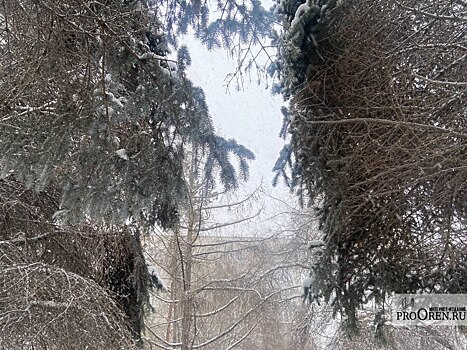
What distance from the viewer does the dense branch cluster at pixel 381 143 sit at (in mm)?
2215

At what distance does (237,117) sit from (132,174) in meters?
2.98

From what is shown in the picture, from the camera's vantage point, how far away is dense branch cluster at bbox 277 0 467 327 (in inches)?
87.2

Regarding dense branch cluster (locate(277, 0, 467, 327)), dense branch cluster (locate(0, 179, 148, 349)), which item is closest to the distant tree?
dense branch cluster (locate(0, 179, 148, 349))

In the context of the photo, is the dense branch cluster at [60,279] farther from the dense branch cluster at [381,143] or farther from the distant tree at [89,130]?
the dense branch cluster at [381,143]

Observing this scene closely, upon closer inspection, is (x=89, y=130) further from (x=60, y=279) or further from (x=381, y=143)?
(x=381, y=143)

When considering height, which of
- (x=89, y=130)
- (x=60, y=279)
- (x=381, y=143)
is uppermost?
(x=381, y=143)

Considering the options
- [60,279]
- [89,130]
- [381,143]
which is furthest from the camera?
[381,143]

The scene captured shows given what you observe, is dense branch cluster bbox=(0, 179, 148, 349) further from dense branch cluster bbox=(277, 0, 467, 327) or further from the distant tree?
dense branch cluster bbox=(277, 0, 467, 327)

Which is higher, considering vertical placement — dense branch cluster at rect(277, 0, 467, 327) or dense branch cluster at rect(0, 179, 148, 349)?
dense branch cluster at rect(277, 0, 467, 327)

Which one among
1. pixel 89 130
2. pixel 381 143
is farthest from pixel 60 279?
pixel 381 143

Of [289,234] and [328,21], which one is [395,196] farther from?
[289,234]

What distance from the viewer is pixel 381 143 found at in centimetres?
247

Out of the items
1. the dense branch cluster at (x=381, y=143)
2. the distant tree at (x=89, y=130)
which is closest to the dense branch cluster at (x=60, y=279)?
the distant tree at (x=89, y=130)

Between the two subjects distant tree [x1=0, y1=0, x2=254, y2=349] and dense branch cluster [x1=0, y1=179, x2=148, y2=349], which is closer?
distant tree [x1=0, y1=0, x2=254, y2=349]
